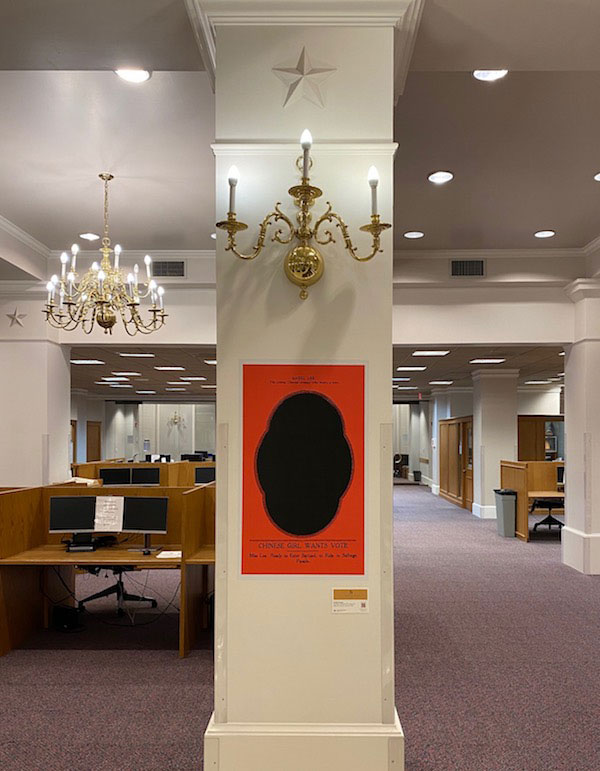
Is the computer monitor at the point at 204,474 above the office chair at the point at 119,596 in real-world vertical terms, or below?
above

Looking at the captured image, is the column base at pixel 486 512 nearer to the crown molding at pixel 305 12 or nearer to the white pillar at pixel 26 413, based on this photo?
the white pillar at pixel 26 413

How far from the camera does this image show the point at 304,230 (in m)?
2.81

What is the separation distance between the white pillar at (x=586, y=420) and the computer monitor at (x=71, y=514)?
526cm

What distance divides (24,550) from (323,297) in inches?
154

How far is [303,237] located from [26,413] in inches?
241

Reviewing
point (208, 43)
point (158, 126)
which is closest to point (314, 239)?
point (208, 43)

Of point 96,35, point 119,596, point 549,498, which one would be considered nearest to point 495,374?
point 549,498

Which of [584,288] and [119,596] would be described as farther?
[584,288]

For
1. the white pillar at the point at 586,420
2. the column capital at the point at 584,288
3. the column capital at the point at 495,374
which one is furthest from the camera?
the column capital at the point at 495,374

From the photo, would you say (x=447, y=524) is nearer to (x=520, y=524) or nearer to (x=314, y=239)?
(x=520, y=524)

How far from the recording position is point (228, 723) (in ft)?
9.20

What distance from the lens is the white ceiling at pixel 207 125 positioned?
293 centimetres

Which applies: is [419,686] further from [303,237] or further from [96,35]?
[96,35]

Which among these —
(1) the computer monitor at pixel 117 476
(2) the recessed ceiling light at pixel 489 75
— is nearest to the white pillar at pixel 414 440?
(1) the computer monitor at pixel 117 476
